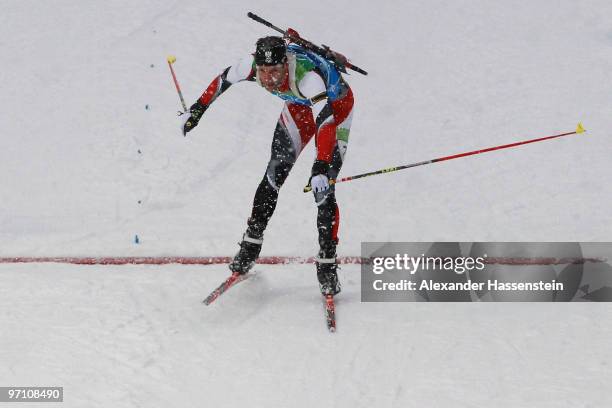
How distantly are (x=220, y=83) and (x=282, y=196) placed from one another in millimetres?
2933

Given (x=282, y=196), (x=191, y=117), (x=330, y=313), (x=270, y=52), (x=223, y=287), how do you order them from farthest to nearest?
(x=282, y=196)
(x=223, y=287)
(x=191, y=117)
(x=330, y=313)
(x=270, y=52)

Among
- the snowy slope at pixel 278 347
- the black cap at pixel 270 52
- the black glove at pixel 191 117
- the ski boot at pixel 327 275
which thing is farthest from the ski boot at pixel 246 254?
the black cap at pixel 270 52

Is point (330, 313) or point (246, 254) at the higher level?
point (246, 254)

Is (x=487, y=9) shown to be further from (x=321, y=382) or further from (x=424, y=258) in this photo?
(x=321, y=382)

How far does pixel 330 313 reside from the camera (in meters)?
5.33

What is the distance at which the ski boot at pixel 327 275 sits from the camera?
18.0ft

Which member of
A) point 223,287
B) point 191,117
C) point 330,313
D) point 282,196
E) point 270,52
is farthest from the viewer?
point 282,196

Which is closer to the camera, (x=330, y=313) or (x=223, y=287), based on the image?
(x=330, y=313)

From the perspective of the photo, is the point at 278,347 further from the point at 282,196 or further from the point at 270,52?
the point at 282,196

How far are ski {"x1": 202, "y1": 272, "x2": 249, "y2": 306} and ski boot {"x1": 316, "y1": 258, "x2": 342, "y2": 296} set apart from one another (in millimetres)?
647

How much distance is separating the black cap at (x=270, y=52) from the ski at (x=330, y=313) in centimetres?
175

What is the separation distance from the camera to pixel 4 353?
4621 millimetres

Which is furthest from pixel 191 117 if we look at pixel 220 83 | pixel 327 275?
pixel 327 275

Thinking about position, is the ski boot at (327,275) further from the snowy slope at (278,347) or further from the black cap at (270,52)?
the black cap at (270,52)
